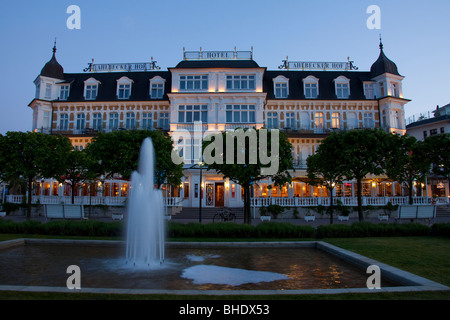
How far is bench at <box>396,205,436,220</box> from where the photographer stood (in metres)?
17.9

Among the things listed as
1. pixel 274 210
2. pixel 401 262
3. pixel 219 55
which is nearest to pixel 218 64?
pixel 219 55

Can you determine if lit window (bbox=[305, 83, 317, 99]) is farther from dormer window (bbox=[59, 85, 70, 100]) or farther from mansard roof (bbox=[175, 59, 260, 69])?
dormer window (bbox=[59, 85, 70, 100])

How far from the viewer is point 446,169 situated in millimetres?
22516

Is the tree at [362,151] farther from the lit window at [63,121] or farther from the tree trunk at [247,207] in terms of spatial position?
the lit window at [63,121]

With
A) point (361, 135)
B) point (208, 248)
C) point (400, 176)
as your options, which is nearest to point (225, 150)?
point (208, 248)

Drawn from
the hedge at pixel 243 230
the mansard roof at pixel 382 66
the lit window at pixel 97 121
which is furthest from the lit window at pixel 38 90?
the mansard roof at pixel 382 66

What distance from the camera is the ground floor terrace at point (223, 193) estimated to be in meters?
27.3

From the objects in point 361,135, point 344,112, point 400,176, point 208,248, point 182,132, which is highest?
point 344,112

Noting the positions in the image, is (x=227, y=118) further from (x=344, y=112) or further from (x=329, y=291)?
(x=329, y=291)

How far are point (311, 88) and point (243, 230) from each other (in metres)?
25.8

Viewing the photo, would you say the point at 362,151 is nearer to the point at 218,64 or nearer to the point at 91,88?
the point at 218,64

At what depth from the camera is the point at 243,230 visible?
A: 13688 mm
